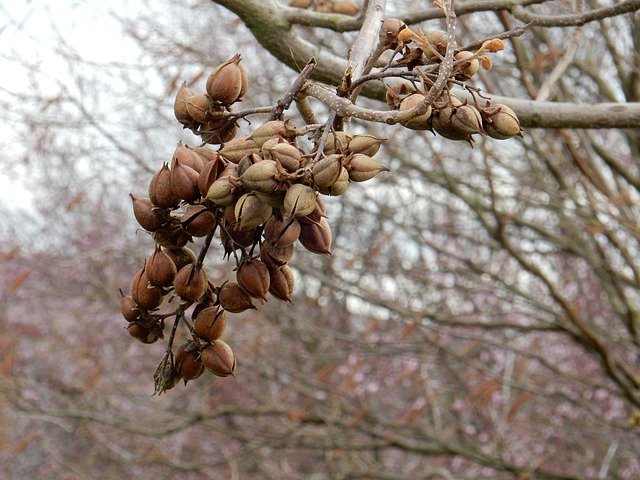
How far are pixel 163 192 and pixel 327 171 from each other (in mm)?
297

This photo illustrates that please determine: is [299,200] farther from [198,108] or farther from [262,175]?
[198,108]

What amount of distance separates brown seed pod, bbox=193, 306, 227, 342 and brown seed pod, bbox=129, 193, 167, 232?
0.17 meters

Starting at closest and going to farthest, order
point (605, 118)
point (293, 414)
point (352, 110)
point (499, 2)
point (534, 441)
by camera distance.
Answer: point (352, 110)
point (605, 118)
point (499, 2)
point (293, 414)
point (534, 441)

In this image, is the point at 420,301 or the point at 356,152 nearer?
the point at 356,152

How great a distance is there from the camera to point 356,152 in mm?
1112

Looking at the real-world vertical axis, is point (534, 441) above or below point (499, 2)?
above

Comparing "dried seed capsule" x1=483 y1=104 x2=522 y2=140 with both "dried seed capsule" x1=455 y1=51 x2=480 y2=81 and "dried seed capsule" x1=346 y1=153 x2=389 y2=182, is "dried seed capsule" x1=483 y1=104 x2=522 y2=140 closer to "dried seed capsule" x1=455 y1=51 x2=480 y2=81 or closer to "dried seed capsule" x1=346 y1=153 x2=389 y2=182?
"dried seed capsule" x1=455 y1=51 x2=480 y2=81

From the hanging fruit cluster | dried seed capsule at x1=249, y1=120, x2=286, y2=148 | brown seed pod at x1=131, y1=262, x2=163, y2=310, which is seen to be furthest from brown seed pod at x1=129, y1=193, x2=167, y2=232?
dried seed capsule at x1=249, y1=120, x2=286, y2=148

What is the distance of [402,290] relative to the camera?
23.0ft

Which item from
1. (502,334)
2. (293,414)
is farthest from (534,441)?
(293,414)

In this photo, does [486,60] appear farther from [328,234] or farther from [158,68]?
[158,68]

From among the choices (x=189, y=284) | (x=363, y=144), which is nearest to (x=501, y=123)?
(x=363, y=144)

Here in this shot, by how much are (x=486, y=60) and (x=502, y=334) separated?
5.76 m

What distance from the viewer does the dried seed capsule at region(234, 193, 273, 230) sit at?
1.05m
